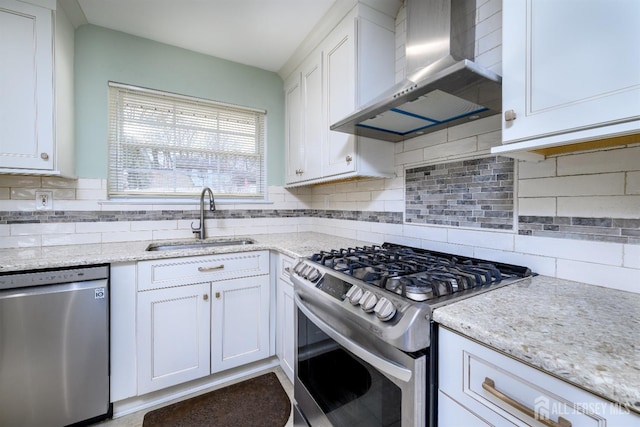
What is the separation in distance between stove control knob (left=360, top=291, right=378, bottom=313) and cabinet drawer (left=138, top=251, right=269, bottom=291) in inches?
46.8

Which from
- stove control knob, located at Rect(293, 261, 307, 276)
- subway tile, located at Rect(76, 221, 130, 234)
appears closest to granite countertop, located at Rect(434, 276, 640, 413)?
stove control knob, located at Rect(293, 261, 307, 276)

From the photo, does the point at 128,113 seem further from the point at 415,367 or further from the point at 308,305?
the point at 415,367

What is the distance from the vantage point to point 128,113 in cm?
213

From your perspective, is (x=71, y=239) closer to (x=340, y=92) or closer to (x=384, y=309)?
(x=340, y=92)

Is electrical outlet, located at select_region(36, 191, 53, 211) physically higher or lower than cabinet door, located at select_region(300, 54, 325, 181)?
lower

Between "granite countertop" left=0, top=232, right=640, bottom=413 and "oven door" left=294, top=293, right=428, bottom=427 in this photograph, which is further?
"oven door" left=294, top=293, right=428, bottom=427

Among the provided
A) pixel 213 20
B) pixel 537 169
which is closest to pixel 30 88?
pixel 213 20

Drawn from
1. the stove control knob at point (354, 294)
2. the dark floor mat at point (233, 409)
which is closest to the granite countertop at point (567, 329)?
the stove control knob at point (354, 294)

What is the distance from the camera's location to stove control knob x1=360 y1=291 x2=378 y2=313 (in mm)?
858

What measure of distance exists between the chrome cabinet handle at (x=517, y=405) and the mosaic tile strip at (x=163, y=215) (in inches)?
46.2

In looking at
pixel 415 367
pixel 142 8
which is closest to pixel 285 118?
pixel 142 8

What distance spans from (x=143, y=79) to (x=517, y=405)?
9.27 feet

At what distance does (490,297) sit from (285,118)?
234 cm

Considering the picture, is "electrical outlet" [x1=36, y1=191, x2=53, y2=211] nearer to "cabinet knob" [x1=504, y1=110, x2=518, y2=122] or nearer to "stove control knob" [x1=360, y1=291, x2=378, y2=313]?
"stove control knob" [x1=360, y1=291, x2=378, y2=313]
